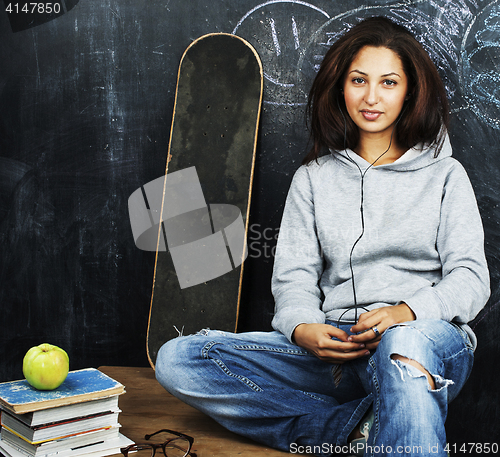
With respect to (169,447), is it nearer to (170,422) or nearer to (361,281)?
(170,422)

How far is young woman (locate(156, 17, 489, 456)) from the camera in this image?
115 cm

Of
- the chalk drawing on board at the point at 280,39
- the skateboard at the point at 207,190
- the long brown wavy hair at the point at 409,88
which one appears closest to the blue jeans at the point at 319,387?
the skateboard at the point at 207,190

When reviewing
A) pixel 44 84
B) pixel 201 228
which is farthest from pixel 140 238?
pixel 44 84

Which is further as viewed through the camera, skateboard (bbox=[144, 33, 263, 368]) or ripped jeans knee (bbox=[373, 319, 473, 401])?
skateboard (bbox=[144, 33, 263, 368])

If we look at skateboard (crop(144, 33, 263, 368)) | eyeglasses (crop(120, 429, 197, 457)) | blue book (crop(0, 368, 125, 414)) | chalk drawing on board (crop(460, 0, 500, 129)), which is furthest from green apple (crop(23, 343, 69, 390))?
chalk drawing on board (crop(460, 0, 500, 129))

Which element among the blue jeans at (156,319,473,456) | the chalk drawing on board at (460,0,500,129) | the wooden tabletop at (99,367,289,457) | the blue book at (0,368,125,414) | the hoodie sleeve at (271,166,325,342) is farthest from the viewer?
the chalk drawing on board at (460,0,500,129)

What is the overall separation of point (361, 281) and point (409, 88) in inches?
A: 23.2

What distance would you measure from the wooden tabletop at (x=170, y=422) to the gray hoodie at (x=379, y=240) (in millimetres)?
307

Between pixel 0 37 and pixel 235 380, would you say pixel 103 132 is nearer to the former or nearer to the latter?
pixel 0 37

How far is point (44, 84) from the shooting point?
81.0 inches

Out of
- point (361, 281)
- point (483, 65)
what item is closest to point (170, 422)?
point (361, 281)

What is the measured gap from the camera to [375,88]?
1.47 meters

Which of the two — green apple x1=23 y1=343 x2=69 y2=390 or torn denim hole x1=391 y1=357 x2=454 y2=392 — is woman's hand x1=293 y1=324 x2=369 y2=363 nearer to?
torn denim hole x1=391 y1=357 x2=454 y2=392

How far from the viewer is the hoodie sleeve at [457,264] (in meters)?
1.21
